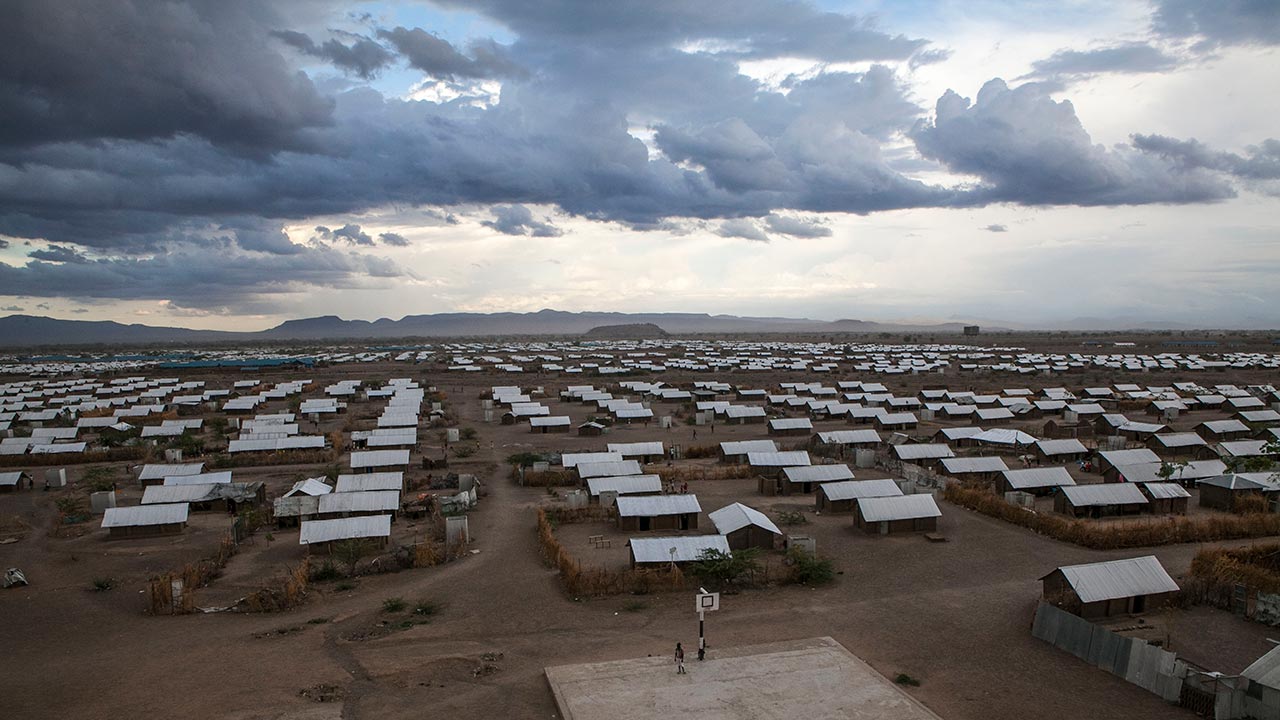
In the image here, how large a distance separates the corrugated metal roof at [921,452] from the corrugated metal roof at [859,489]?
29.0 ft

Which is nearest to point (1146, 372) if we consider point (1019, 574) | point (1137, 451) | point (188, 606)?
point (1137, 451)

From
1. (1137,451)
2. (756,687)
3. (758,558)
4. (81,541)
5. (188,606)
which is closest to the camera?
(756,687)

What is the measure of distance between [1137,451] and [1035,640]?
23.1m

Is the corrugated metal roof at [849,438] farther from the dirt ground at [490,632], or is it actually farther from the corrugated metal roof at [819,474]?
the dirt ground at [490,632]

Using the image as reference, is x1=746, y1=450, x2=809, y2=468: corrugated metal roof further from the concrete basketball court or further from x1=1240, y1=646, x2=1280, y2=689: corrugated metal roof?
x1=1240, y1=646, x2=1280, y2=689: corrugated metal roof

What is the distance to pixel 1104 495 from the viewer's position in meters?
31.2

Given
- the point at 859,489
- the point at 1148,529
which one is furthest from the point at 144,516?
the point at 1148,529

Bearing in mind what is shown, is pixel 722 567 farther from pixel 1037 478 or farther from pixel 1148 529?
pixel 1037 478

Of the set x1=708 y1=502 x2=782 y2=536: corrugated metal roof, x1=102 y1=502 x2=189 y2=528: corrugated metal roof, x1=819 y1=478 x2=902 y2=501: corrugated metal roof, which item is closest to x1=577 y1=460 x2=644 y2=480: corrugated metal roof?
x1=708 y1=502 x2=782 y2=536: corrugated metal roof

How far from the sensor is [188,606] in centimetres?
2197

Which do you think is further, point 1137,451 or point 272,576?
point 1137,451

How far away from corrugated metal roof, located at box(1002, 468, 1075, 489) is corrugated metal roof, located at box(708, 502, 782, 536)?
12763 millimetres

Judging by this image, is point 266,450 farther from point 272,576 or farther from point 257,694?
point 257,694

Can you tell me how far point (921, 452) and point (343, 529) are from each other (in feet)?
94.0
